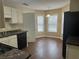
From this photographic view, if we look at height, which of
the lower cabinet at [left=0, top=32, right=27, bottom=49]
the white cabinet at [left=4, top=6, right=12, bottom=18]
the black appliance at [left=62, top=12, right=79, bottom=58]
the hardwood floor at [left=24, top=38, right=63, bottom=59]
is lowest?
the hardwood floor at [left=24, top=38, right=63, bottom=59]

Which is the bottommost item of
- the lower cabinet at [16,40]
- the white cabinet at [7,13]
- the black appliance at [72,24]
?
the lower cabinet at [16,40]

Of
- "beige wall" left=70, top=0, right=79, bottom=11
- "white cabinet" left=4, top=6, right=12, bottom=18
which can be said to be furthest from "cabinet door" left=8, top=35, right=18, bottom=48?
"beige wall" left=70, top=0, right=79, bottom=11

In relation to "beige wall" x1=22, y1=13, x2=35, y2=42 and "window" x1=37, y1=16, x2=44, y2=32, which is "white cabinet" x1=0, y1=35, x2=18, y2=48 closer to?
"beige wall" x1=22, y1=13, x2=35, y2=42

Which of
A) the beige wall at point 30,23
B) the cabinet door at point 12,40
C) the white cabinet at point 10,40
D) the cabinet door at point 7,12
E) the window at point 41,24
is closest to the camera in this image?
the white cabinet at point 10,40

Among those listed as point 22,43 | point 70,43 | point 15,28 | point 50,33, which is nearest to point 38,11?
point 50,33

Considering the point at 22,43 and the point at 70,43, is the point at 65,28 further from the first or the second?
the point at 22,43

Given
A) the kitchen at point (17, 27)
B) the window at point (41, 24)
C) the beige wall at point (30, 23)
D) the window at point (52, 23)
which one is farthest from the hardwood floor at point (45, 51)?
the window at point (41, 24)

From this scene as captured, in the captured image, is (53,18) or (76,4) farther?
(53,18)

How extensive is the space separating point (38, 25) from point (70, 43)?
21.5 ft

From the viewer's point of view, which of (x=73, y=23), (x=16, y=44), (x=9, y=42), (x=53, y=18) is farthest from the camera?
(x=53, y=18)

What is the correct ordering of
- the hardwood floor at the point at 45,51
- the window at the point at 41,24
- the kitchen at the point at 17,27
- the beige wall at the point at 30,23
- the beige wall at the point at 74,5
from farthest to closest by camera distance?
the window at the point at 41,24 → the beige wall at the point at 30,23 → the hardwood floor at the point at 45,51 → the beige wall at the point at 74,5 → the kitchen at the point at 17,27

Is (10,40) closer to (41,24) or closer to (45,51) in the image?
(45,51)

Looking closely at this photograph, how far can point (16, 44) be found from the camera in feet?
14.6

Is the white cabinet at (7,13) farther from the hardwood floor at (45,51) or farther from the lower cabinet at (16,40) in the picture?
the hardwood floor at (45,51)
